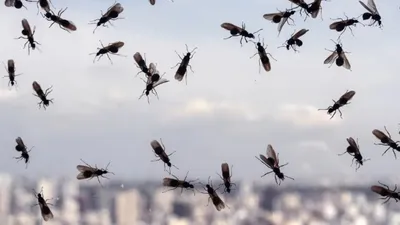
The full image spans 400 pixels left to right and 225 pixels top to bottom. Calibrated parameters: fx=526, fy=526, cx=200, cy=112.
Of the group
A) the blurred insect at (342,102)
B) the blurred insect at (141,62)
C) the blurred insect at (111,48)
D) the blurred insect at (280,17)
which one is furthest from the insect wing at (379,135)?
the blurred insect at (111,48)

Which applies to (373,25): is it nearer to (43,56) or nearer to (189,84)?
(189,84)

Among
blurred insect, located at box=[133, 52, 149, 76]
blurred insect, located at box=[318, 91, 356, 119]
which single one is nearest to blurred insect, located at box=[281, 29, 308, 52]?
blurred insect, located at box=[318, 91, 356, 119]

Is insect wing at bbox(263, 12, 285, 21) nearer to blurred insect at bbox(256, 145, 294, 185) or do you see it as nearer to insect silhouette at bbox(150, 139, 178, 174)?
blurred insect at bbox(256, 145, 294, 185)

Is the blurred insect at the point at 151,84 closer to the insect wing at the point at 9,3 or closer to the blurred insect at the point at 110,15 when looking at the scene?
the blurred insect at the point at 110,15

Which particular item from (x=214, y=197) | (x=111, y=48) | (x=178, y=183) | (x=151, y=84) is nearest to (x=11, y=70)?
(x=111, y=48)

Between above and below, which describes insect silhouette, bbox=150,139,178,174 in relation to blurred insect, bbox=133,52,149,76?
below

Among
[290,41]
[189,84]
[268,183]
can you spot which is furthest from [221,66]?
[268,183]
